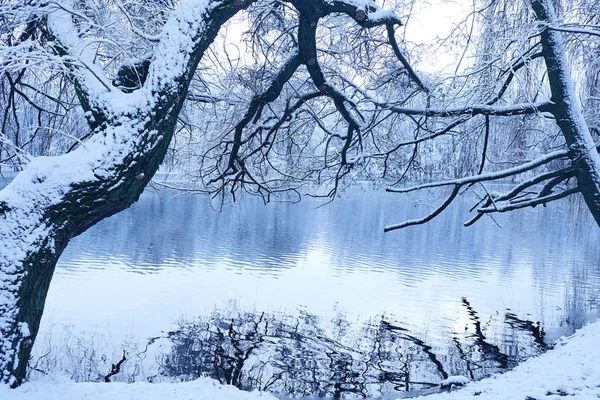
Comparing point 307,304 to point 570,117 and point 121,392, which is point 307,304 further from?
point 121,392

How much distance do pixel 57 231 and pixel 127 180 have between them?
473 millimetres

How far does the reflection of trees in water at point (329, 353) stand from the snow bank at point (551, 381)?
4.72 ft

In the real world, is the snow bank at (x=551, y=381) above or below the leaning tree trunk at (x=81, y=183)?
below

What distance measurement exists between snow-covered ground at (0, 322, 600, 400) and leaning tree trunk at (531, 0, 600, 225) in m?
1.41

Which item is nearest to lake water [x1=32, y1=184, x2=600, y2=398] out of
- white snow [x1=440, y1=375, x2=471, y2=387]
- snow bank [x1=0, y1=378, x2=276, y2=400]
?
white snow [x1=440, y1=375, x2=471, y2=387]

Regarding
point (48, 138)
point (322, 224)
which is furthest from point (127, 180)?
point (322, 224)

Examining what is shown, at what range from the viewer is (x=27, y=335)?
3.01 meters

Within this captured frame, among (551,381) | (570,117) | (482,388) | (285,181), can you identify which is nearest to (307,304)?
(285,181)

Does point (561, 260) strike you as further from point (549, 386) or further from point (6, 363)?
point (6, 363)

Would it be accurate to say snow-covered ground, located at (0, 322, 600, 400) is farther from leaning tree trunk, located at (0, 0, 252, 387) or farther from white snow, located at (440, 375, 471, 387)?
white snow, located at (440, 375, 471, 387)

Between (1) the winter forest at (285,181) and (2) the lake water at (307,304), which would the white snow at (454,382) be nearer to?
(1) the winter forest at (285,181)

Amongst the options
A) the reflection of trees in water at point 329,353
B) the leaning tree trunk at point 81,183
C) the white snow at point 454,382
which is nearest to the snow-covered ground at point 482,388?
the leaning tree trunk at point 81,183

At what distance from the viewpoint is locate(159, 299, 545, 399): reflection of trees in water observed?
21.9ft

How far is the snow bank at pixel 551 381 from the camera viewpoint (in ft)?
13.4
